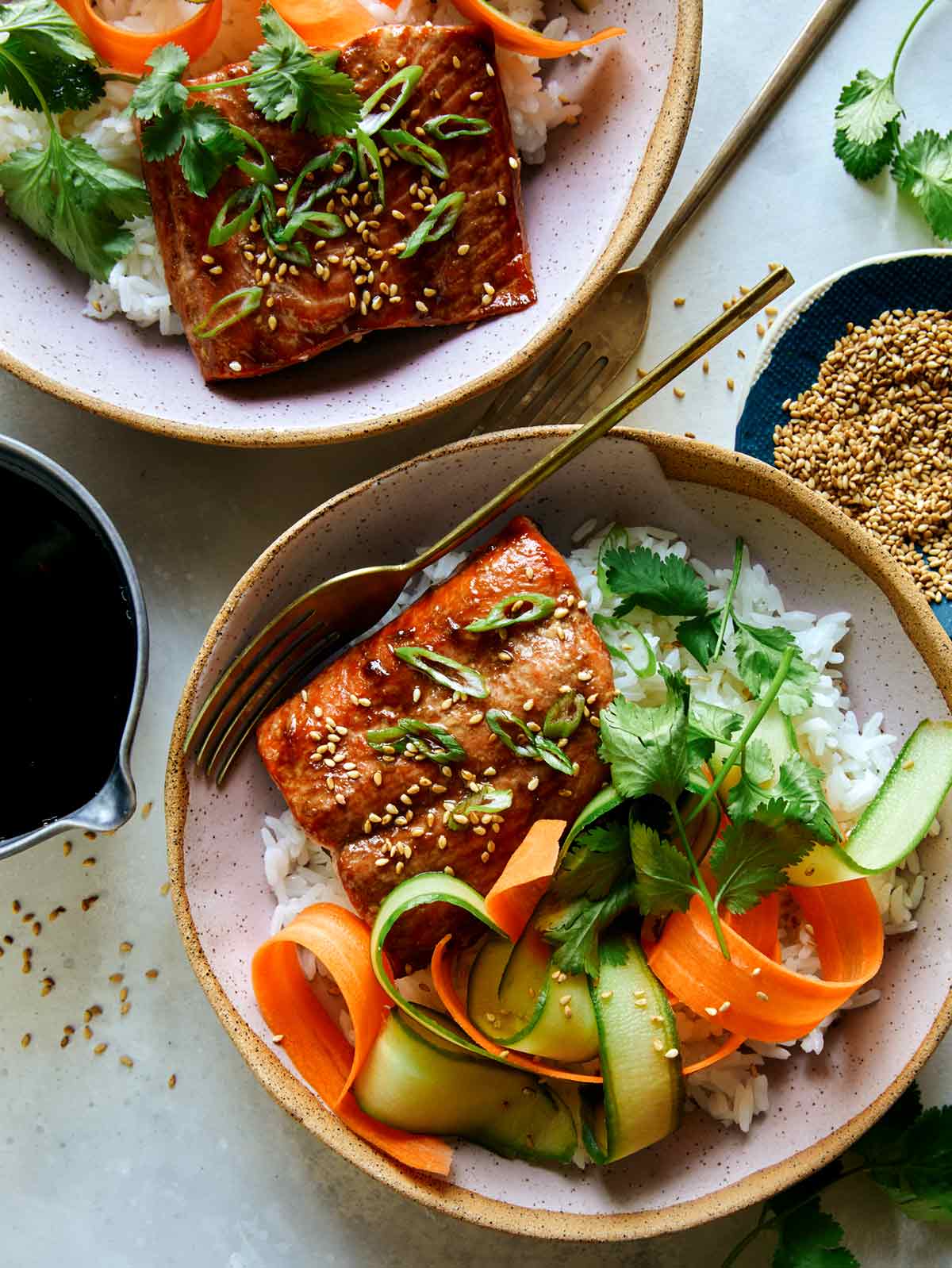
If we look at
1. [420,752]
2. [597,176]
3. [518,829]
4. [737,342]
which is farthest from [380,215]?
[518,829]

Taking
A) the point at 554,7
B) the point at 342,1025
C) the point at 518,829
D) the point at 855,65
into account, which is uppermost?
the point at 855,65

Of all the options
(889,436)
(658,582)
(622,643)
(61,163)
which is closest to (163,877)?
(622,643)

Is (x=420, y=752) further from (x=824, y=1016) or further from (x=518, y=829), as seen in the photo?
(x=824, y=1016)

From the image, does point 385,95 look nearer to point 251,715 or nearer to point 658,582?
point 658,582

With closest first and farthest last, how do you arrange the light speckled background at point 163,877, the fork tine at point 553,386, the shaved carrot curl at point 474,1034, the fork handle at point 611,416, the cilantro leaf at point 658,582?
1. the fork handle at point 611,416
2. the shaved carrot curl at point 474,1034
3. the cilantro leaf at point 658,582
4. the fork tine at point 553,386
5. the light speckled background at point 163,877

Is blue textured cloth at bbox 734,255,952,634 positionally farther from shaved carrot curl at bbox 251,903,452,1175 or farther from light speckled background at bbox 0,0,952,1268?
shaved carrot curl at bbox 251,903,452,1175

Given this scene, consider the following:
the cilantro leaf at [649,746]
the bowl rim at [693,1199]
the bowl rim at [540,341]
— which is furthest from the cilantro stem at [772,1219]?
the bowl rim at [540,341]

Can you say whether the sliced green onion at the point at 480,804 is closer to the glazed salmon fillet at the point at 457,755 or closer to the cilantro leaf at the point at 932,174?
the glazed salmon fillet at the point at 457,755
